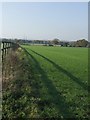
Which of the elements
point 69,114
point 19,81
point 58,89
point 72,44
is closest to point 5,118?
point 69,114

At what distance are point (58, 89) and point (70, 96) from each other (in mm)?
1301

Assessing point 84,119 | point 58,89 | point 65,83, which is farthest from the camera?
point 65,83

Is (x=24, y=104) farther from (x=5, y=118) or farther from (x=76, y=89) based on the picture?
(x=76, y=89)

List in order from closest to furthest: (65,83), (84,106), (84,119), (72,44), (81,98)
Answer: (84,119) → (84,106) → (81,98) → (65,83) → (72,44)

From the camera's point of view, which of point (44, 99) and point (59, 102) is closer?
point (59, 102)

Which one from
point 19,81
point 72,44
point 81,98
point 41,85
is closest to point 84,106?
point 81,98

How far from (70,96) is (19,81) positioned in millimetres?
3463

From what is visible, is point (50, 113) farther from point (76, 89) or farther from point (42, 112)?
point (76, 89)

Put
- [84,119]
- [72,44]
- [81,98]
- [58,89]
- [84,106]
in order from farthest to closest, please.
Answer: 1. [72,44]
2. [58,89]
3. [81,98]
4. [84,106]
5. [84,119]

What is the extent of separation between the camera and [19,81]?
13930mm

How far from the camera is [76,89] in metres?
12.5

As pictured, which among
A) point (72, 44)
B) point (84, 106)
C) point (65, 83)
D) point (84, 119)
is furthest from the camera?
point (72, 44)

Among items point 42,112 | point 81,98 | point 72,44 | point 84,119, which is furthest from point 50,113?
point 72,44

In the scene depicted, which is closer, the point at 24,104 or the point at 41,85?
the point at 24,104
